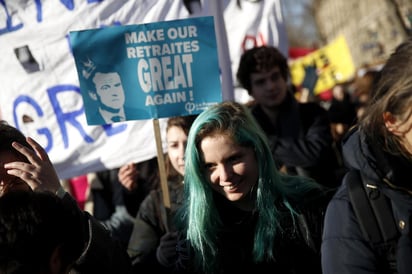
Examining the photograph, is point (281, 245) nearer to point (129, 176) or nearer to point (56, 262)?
point (56, 262)

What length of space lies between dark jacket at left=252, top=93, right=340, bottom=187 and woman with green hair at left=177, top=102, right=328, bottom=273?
3.21ft

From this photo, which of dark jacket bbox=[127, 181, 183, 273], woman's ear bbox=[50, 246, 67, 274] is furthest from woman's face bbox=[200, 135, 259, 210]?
woman's ear bbox=[50, 246, 67, 274]

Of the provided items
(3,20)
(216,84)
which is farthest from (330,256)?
(3,20)

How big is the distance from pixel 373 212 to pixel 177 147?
1421 millimetres

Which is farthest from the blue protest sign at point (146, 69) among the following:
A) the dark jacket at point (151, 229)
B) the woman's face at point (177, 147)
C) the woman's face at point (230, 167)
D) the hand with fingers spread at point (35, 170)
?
the hand with fingers spread at point (35, 170)

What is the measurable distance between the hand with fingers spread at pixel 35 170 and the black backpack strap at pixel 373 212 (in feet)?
3.33

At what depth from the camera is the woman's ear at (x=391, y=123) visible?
5.79 ft

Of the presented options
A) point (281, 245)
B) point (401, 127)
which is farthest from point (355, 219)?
point (281, 245)

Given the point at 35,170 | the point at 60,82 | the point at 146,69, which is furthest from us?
the point at 60,82

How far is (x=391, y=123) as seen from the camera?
178 centimetres

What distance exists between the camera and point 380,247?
169cm

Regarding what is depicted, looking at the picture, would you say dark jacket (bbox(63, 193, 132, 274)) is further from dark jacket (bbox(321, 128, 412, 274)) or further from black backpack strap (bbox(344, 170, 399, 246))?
black backpack strap (bbox(344, 170, 399, 246))

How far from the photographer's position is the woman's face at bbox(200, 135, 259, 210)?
2389 mm

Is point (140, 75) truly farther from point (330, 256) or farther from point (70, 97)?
point (330, 256)
